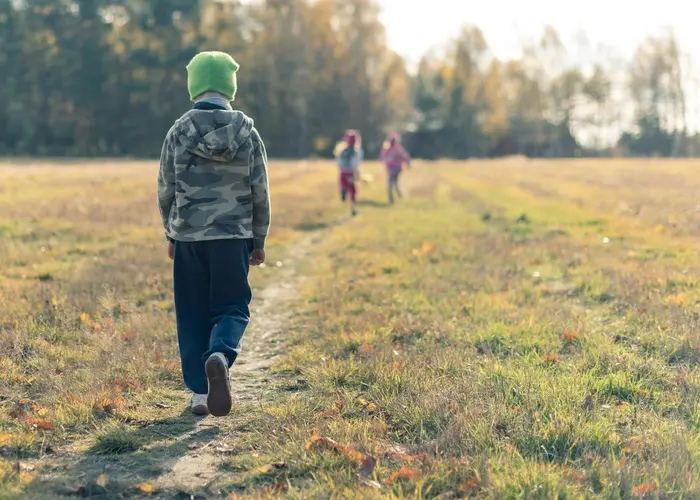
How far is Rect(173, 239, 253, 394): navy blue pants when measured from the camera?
437 centimetres

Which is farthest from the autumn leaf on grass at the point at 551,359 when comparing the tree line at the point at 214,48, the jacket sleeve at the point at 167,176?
the tree line at the point at 214,48

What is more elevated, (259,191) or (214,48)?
(214,48)

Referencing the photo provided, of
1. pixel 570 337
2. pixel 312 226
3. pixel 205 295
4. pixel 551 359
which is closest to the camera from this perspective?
pixel 205 295

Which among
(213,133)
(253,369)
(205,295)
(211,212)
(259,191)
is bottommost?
(253,369)

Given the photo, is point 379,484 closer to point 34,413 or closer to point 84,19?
point 34,413

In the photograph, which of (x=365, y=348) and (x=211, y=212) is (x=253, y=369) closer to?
(x=365, y=348)

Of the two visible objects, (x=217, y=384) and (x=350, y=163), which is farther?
(x=350, y=163)

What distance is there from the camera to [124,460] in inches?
148

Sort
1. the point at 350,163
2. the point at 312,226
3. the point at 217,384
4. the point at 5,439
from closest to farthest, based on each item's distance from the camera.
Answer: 1. the point at 5,439
2. the point at 217,384
3. the point at 312,226
4. the point at 350,163

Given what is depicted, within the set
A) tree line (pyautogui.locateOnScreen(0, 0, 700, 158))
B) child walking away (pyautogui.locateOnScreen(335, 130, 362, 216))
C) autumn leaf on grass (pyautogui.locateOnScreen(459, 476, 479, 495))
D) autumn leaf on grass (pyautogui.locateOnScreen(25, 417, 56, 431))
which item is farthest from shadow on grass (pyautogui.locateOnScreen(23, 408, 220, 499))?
tree line (pyautogui.locateOnScreen(0, 0, 700, 158))

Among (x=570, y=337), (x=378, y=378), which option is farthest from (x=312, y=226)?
(x=378, y=378)

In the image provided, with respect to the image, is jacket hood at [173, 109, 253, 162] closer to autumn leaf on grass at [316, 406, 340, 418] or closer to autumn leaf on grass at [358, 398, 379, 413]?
autumn leaf on grass at [316, 406, 340, 418]

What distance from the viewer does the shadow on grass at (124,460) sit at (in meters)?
3.36

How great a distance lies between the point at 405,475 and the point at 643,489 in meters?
1.09
